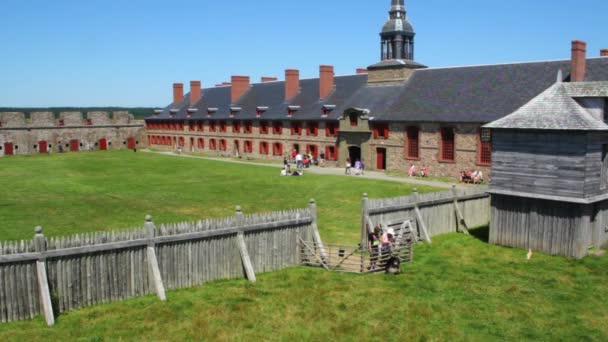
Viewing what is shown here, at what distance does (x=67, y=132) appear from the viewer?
227 feet

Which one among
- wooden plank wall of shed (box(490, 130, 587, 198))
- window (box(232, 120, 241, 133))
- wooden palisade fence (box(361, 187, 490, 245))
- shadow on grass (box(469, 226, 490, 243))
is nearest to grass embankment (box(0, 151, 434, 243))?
wooden palisade fence (box(361, 187, 490, 245))

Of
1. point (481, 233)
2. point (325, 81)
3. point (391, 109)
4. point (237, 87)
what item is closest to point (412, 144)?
point (391, 109)

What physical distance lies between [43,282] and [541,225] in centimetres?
1627

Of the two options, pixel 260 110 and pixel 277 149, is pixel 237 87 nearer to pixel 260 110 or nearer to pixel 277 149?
pixel 260 110

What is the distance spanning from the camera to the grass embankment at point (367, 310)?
1237cm

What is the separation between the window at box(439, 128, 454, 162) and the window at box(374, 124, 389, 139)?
5295mm

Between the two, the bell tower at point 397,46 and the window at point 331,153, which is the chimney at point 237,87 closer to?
the window at point 331,153

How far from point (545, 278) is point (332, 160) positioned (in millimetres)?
32784

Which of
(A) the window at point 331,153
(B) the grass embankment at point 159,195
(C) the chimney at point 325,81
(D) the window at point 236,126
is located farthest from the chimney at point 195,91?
(A) the window at point 331,153

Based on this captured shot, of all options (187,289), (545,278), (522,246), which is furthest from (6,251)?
(522,246)

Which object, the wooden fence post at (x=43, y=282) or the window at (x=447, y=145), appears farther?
the window at (x=447, y=145)

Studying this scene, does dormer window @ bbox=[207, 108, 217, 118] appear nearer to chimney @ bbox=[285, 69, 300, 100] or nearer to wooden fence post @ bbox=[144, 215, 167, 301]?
chimney @ bbox=[285, 69, 300, 100]

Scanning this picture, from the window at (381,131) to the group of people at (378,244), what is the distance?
2613cm

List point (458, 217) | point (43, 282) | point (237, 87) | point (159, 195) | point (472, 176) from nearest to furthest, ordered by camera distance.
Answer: point (43, 282), point (458, 217), point (159, 195), point (472, 176), point (237, 87)
